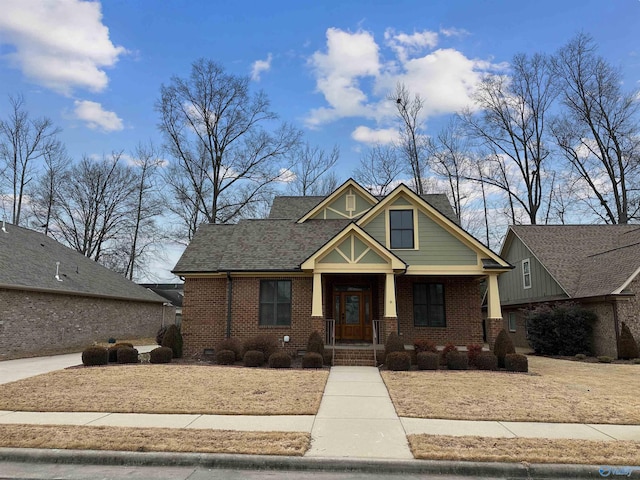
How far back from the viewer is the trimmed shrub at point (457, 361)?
40.2 ft

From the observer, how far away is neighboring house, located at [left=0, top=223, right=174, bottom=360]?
16031 millimetres

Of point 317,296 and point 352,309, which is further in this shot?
point 352,309

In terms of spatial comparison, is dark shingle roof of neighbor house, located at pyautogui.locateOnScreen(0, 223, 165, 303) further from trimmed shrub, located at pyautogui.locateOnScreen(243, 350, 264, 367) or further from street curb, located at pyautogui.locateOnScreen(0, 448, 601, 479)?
street curb, located at pyautogui.locateOnScreen(0, 448, 601, 479)

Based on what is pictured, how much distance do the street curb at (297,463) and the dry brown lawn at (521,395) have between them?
2.13 metres

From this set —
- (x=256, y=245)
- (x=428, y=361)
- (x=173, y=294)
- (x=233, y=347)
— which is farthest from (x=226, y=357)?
(x=173, y=294)

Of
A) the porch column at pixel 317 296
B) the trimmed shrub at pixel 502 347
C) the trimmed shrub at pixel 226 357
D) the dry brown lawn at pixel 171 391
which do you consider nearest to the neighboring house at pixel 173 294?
the trimmed shrub at pixel 226 357

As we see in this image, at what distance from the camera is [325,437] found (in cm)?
591

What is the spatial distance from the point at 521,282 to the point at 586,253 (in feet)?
11.3

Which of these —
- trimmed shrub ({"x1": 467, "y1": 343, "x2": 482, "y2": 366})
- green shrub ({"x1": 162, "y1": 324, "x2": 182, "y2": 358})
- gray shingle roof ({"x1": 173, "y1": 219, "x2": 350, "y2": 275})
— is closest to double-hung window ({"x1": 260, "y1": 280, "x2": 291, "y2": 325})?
gray shingle roof ({"x1": 173, "y1": 219, "x2": 350, "y2": 275})

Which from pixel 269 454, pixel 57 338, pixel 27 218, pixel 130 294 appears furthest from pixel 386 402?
pixel 27 218

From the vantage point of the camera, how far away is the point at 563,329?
1703cm

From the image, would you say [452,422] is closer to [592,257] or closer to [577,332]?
[577,332]

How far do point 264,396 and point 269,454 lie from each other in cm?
327

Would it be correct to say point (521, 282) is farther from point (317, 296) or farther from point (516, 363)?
point (317, 296)
